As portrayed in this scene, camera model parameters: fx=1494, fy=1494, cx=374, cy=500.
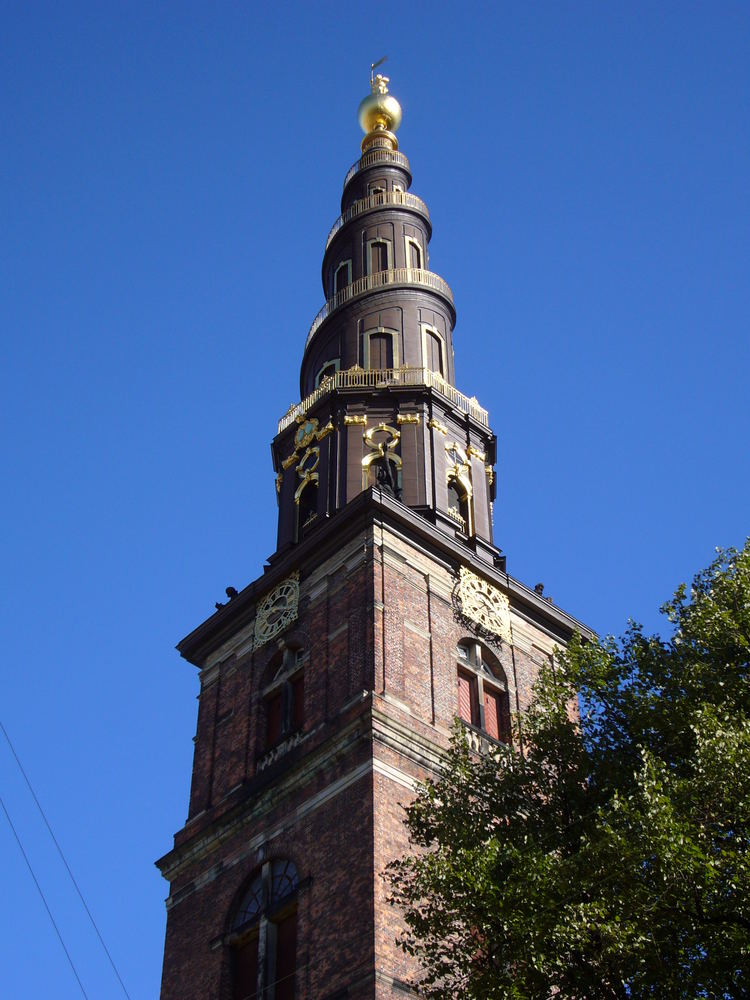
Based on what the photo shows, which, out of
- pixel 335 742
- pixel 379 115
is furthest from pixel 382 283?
pixel 335 742

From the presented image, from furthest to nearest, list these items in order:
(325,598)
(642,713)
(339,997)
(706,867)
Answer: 1. (325,598)
2. (339,997)
3. (642,713)
4. (706,867)

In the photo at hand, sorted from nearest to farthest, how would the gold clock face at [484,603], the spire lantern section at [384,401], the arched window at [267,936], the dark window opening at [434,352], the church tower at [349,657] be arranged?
the arched window at [267,936] < the church tower at [349,657] < the gold clock face at [484,603] < the spire lantern section at [384,401] < the dark window opening at [434,352]

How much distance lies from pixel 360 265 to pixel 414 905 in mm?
25915

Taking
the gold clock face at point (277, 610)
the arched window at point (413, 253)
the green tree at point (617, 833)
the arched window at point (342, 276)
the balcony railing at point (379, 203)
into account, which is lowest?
the green tree at point (617, 833)

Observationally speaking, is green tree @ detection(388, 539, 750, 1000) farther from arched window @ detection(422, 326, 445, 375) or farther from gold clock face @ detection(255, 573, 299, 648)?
arched window @ detection(422, 326, 445, 375)

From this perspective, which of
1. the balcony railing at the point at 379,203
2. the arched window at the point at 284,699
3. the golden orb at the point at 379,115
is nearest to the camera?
the arched window at the point at 284,699

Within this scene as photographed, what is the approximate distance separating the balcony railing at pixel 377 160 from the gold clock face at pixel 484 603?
21.2 meters

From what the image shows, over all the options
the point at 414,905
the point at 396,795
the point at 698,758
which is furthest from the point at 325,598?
the point at 698,758

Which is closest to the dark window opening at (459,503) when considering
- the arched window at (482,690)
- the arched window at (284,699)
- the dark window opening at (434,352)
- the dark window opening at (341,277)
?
the dark window opening at (434,352)

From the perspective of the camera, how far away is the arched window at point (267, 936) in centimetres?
3045

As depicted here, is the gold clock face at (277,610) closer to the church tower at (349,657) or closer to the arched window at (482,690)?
the church tower at (349,657)

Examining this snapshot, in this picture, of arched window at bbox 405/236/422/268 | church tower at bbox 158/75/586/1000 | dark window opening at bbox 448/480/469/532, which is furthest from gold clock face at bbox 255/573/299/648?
arched window at bbox 405/236/422/268

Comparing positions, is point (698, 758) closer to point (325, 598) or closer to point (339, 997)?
point (339, 997)

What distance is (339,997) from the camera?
27656mm
